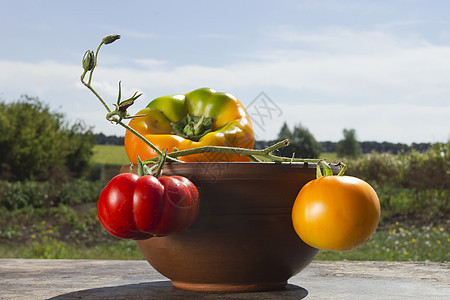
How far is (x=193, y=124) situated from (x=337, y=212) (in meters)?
0.52

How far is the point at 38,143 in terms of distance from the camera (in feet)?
40.3

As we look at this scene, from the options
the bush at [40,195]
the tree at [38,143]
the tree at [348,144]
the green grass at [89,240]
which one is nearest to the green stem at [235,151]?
the green grass at [89,240]

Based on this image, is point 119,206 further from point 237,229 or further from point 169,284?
point 169,284

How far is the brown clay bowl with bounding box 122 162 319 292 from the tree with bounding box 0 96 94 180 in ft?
35.9

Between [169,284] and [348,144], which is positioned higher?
[348,144]

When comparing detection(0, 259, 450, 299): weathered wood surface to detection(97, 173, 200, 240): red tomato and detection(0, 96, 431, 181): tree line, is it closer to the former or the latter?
detection(97, 173, 200, 240): red tomato

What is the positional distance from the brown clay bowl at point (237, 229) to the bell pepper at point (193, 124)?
5.2 inches

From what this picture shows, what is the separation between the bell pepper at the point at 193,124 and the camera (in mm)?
1362

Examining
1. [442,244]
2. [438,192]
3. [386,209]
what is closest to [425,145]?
[438,192]

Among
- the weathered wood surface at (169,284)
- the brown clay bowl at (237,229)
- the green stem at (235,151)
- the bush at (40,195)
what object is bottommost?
the bush at (40,195)

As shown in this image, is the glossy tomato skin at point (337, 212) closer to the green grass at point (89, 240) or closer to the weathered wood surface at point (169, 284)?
the weathered wood surface at point (169, 284)

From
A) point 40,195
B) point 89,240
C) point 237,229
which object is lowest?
point 89,240

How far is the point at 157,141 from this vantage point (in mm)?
1367

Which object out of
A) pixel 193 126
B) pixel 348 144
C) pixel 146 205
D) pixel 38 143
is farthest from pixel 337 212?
pixel 348 144
